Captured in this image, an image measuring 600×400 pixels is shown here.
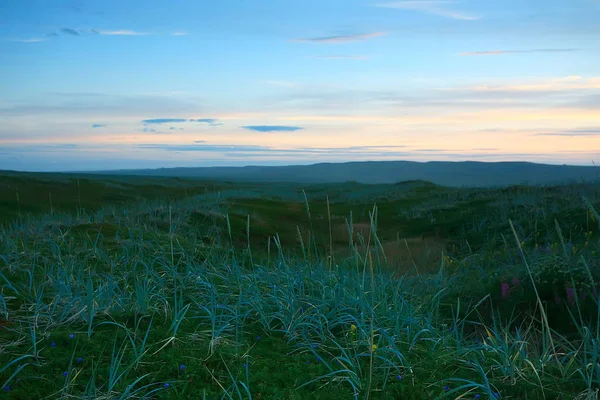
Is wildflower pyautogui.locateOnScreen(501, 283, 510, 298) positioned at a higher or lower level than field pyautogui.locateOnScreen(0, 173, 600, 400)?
lower

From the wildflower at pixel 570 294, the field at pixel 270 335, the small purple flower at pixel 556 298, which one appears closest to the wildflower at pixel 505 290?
the field at pixel 270 335

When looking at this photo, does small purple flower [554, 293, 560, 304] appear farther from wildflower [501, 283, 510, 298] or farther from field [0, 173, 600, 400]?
wildflower [501, 283, 510, 298]

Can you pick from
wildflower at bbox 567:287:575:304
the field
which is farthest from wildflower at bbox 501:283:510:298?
wildflower at bbox 567:287:575:304

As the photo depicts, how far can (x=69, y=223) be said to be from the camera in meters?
8.83

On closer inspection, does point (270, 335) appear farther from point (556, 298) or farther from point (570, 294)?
point (556, 298)

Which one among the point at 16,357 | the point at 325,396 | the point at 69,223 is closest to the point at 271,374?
the point at 325,396

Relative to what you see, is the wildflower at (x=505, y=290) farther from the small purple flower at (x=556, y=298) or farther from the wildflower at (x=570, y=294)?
the wildflower at (x=570, y=294)

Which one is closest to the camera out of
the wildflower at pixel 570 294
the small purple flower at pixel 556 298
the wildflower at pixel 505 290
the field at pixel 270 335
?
the field at pixel 270 335

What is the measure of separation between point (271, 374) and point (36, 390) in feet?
4.61

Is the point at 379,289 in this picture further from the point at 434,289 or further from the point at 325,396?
the point at 325,396

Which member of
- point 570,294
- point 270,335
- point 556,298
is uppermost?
point 270,335

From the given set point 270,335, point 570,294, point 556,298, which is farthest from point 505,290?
point 270,335

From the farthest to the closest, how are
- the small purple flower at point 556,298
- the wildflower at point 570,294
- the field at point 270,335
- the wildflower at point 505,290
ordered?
the wildflower at point 505,290
the small purple flower at point 556,298
the wildflower at point 570,294
the field at point 270,335

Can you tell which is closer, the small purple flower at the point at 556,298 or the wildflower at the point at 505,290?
the small purple flower at the point at 556,298
